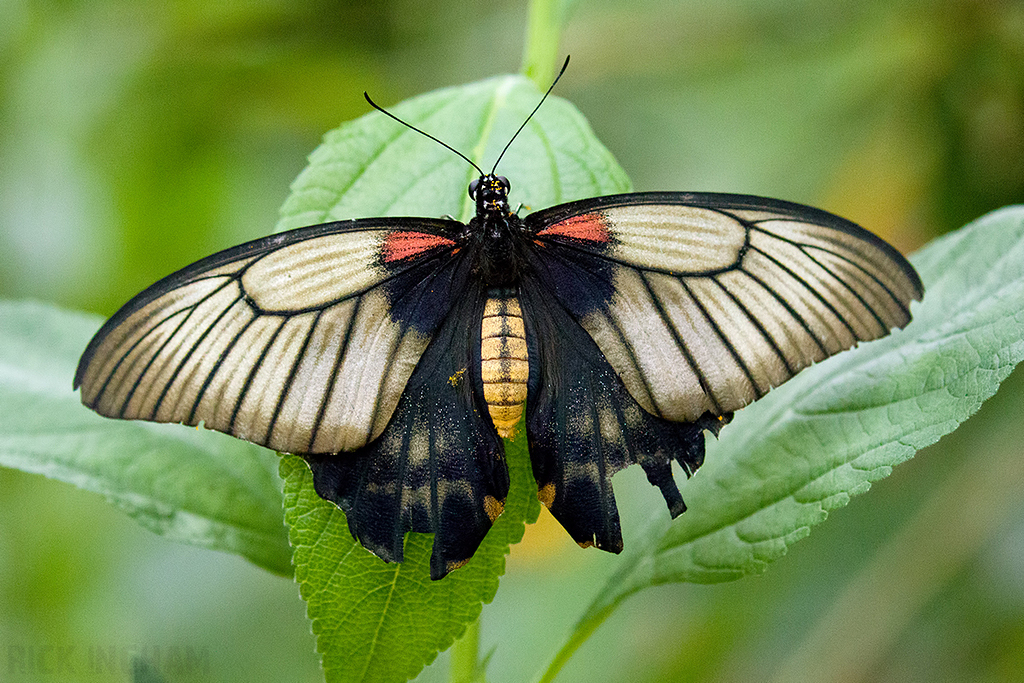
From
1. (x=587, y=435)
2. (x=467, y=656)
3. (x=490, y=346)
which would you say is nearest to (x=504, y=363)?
(x=490, y=346)

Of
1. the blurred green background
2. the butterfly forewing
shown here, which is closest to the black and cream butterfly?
the butterfly forewing

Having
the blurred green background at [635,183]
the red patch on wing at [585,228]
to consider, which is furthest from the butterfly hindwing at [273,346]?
the blurred green background at [635,183]

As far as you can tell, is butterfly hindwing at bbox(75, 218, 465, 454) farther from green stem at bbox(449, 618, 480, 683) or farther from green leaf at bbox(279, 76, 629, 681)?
green stem at bbox(449, 618, 480, 683)

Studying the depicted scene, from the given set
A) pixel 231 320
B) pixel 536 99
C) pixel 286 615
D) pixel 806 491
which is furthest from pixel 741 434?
pixel 286 615

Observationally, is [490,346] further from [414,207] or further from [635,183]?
[635,183]

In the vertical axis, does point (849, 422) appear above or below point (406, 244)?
below
